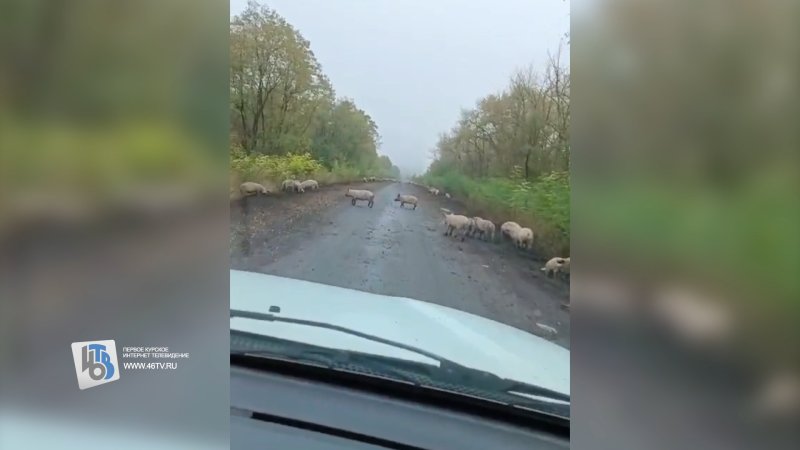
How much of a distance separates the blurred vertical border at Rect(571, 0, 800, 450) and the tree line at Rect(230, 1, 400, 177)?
0.49m

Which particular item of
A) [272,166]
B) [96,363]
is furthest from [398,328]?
[96,363]

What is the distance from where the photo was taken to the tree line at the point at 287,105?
1.50 metres

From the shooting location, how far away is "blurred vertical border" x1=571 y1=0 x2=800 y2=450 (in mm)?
1271

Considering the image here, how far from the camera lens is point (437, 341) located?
4.77ft

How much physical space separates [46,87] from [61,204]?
0.93 ft

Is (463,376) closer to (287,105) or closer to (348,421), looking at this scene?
(348,421)

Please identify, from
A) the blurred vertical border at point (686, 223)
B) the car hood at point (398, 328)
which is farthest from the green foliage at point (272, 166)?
the blurred vertical border at point (686, 223)

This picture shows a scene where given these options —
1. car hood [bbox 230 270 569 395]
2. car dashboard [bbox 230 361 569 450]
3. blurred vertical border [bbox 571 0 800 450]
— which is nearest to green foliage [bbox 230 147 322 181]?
car hood [bbox 230 270 569 395]

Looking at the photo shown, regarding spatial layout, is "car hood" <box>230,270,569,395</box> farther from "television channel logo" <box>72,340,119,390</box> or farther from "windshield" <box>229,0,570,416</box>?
"television channel logo" <box>72,340,119,390</box>

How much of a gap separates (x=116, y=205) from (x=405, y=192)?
68 cm

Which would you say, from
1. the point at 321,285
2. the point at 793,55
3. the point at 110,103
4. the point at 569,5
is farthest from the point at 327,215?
the point at 793,55

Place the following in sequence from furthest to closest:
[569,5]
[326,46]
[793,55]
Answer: [326,46]
[569,5]
[793,55]

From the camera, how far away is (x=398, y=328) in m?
1.48

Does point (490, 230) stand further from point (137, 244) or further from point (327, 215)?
point (137, 244)
